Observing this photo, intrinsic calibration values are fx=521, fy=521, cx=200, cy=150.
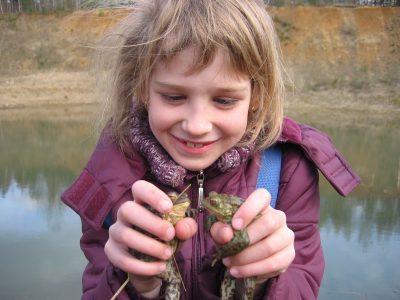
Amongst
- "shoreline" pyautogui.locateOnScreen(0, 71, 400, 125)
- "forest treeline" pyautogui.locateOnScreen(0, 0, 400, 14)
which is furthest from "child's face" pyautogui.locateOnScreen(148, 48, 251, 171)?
"forest treeline" pyautogui.locateOnScreen(0, 0, 400, 14)

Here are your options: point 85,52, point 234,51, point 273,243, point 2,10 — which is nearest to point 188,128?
point 234,51

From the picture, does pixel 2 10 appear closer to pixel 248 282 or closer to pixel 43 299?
pixel 43 299

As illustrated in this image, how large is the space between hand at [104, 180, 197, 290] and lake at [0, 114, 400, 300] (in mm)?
3404

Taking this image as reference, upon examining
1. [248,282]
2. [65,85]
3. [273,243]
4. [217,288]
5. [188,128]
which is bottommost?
[65,85]

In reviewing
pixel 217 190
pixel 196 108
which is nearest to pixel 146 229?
pixel 196 108

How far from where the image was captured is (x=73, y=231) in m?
5.72

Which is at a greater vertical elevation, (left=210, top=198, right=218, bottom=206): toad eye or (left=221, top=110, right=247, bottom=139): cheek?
(left=221, top=110, right=247, bottom=139): cheek

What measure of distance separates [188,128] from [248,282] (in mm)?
428

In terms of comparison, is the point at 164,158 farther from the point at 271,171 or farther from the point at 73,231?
the point at 73,231

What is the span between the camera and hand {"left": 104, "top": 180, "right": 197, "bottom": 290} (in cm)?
113

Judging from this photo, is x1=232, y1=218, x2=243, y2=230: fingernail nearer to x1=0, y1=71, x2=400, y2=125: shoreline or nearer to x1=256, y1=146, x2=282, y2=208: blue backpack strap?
x1=256, y1=146, x2=282, y2=208: blue backpack strap

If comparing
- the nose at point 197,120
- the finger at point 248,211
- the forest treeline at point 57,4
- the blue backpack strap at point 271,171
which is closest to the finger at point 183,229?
the finger at point 248,211

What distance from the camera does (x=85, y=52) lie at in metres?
24.5

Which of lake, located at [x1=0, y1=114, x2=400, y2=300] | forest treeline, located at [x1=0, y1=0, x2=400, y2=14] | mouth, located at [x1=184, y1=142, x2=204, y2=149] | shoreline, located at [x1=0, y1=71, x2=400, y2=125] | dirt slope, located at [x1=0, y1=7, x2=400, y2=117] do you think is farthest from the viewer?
forest treeline, located at [x1=0, y1=0, x2=400, y2=14]
